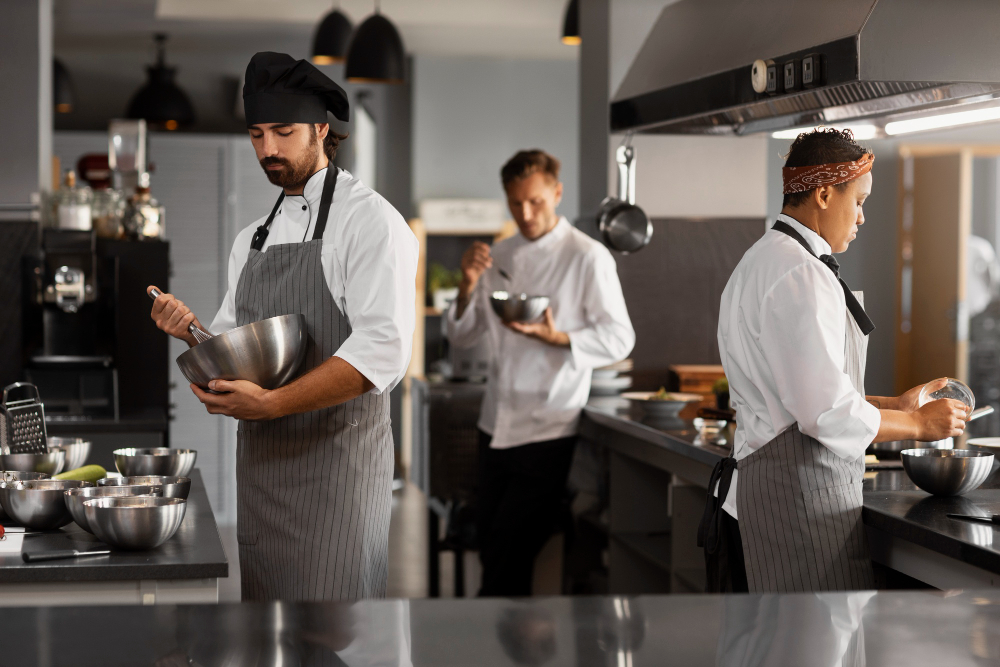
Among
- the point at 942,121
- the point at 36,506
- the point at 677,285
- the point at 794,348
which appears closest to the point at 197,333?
the point at 36,506

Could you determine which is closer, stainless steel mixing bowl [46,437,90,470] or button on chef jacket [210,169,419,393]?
button on chef jacket [210,169,419,393]

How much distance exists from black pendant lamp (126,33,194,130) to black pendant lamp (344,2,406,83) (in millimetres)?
2021

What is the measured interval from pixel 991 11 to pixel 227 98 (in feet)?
20.1

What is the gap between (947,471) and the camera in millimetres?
2104

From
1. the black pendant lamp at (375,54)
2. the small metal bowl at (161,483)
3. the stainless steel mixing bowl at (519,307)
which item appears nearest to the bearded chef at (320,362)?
the small metal bowl at (161,483)

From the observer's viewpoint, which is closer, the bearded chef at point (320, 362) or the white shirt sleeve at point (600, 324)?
the bearded chef at point (320, 362)

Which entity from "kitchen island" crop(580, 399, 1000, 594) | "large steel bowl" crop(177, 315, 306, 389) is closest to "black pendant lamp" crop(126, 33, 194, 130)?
"kitchen island" crop(580, 399, 1000, 594)

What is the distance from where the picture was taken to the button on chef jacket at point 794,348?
198 centimetres

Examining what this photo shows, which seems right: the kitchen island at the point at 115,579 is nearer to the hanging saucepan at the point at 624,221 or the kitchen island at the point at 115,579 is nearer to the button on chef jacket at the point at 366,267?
the button on chef jacket at the point at 366,267

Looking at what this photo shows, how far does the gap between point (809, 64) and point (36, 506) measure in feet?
6.00

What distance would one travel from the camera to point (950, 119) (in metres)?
2.63

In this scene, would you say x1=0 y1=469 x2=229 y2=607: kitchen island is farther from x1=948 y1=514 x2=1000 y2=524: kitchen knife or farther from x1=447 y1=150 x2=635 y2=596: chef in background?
x1=447 y1=150 x2=635 y2=596: chef in background

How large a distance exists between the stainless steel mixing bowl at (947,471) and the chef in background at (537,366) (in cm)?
153

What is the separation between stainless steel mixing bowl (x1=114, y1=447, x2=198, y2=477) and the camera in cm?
221
